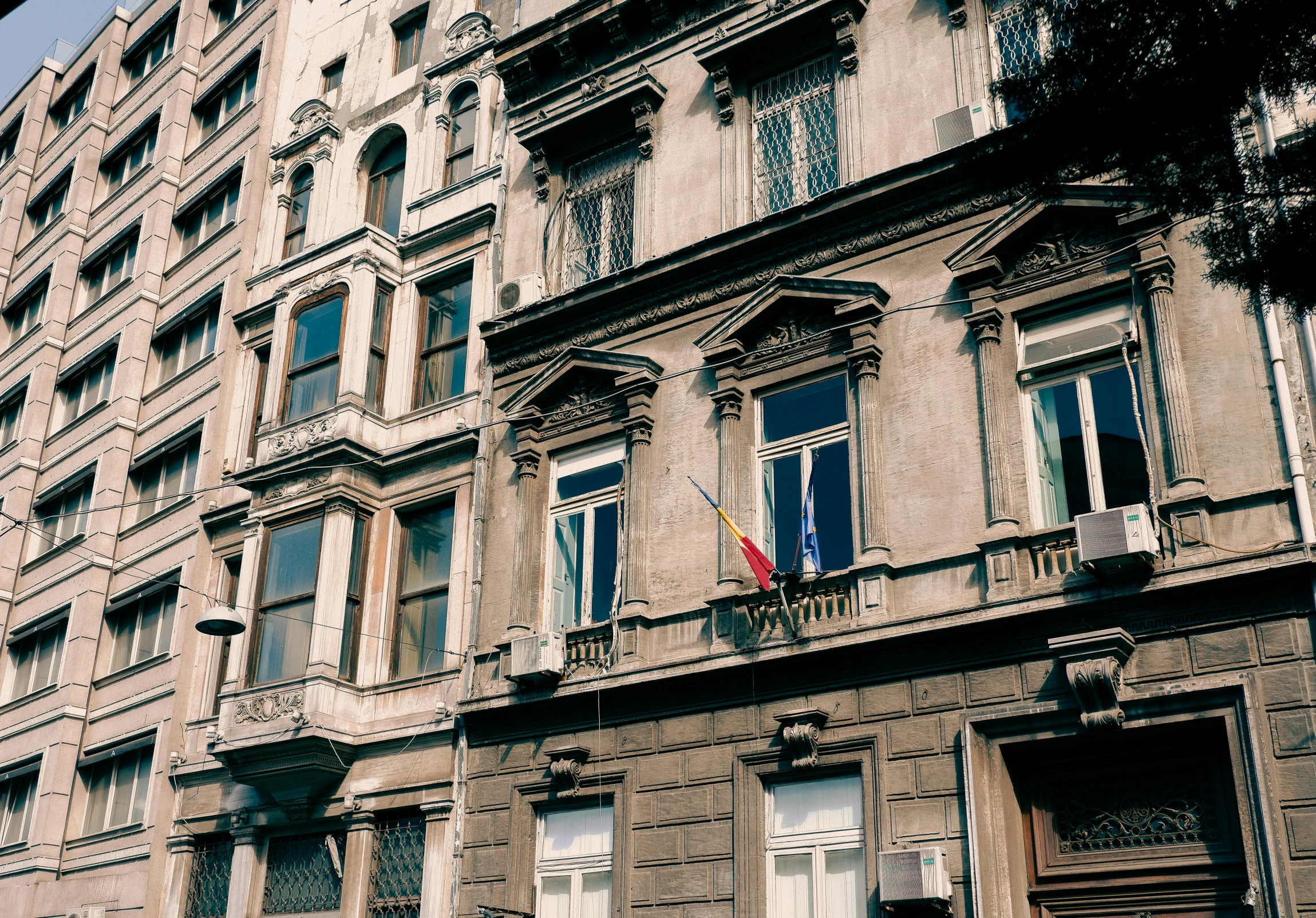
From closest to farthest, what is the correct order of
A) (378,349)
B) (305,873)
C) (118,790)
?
(305,873)
(378,349)
(118,790)

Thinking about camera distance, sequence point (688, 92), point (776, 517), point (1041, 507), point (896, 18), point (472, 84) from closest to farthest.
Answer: point (1041, 507)
point (776, 517)
point (896, 18)
point (688, 92)
point (472, 84)

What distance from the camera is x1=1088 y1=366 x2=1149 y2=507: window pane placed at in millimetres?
13227

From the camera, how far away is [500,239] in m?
20.4

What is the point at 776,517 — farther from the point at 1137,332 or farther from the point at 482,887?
the point at 482,887

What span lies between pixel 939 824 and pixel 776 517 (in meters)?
4.32

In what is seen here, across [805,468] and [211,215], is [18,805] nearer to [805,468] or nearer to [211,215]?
[211,215]

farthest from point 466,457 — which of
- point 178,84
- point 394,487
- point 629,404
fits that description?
point 178,84

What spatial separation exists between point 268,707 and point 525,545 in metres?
4.55

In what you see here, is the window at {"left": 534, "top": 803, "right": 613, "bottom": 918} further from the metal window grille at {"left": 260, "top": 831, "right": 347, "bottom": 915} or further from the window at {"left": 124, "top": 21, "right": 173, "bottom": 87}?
the window at {"left": 124, "top": 21, "right": 173, "bottom": 87}

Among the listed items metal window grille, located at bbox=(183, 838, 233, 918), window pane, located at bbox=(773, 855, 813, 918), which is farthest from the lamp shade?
window pane, located at bbox=(773, 855, 813, 918)

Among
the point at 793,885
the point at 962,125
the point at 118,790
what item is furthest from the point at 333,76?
the point at 793,885

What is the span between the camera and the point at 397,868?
1756 centimetres

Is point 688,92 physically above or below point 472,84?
below

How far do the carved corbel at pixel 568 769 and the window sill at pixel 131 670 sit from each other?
9.55m
